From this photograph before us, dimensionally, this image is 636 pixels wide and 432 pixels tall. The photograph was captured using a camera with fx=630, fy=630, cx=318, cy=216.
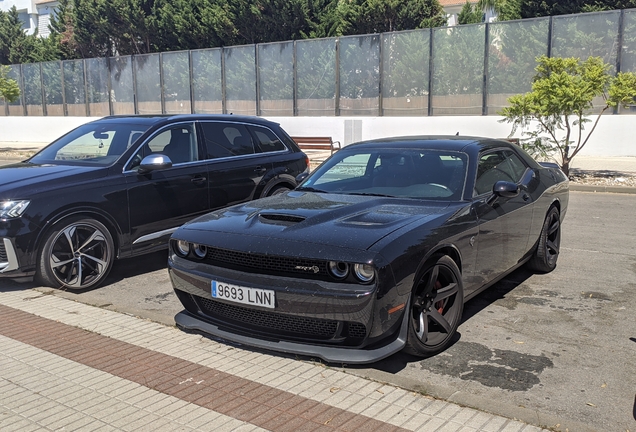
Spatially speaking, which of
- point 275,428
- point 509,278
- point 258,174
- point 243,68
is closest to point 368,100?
point 243,68

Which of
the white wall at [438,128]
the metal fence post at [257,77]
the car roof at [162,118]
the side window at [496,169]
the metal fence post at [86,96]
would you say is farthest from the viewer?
the metal fence post at [86,96]

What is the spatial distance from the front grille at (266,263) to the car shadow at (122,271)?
2.61 m

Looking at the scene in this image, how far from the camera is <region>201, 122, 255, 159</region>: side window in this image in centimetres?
780

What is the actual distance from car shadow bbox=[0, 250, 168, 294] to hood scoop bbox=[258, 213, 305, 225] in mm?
2714

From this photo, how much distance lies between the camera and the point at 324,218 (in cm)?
461

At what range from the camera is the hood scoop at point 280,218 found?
461 cm

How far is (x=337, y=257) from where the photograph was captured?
398 centimetres

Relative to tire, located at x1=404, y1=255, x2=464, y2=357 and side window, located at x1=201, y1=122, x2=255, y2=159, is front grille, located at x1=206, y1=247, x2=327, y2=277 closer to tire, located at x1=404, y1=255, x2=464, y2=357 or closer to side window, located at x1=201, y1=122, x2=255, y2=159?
tire, located at x1=404, y1=255, x2=464, y2=357

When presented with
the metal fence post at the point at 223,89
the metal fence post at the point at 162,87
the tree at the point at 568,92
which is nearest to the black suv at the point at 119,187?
the tree at the point at 568,92

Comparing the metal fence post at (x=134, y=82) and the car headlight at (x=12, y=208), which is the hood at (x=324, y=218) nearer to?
the car headlight at (x=12, y=208)

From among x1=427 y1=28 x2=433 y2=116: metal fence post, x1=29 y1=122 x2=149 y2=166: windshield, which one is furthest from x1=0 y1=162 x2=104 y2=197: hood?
x1=427 y1=28 x2=433 y2=116: metal fence post

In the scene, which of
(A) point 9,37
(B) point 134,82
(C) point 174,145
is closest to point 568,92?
(C) point 174,145

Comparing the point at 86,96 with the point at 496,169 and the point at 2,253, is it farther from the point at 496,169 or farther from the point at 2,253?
the point at 496,169

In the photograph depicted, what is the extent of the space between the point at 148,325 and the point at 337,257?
7.09ft
